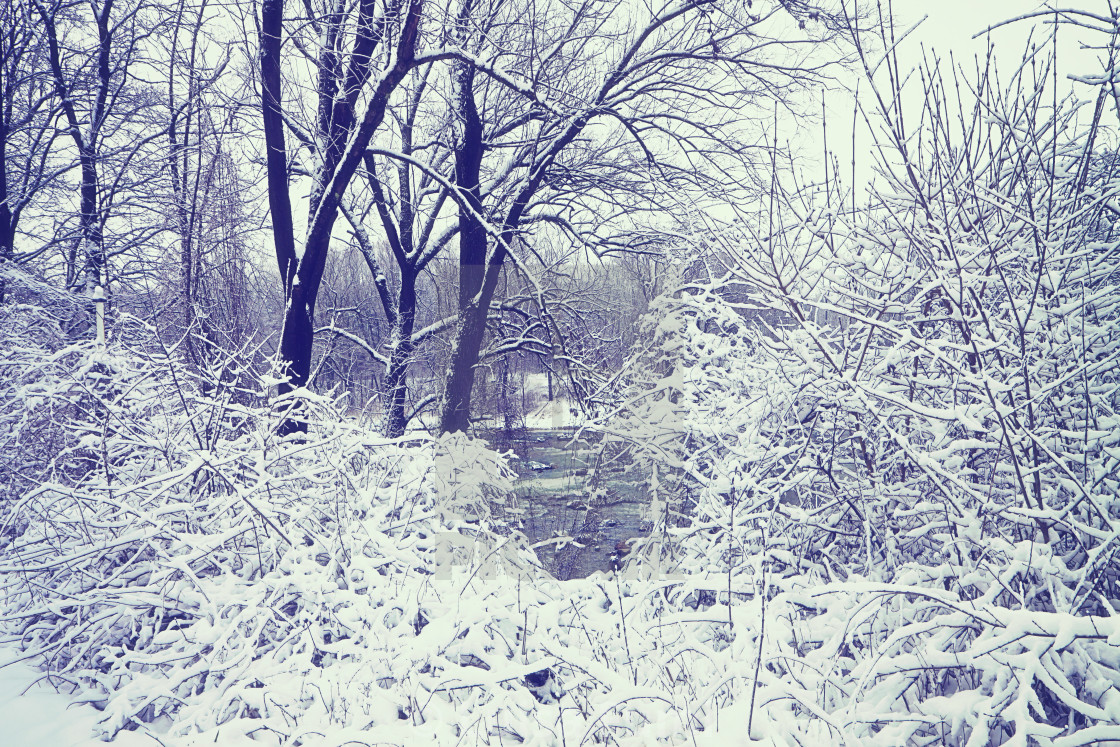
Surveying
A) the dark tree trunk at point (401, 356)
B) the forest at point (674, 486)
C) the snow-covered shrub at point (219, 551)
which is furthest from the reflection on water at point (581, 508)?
the dark tree trunk at point (401, 356)

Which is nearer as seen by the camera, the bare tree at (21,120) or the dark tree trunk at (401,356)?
the bare tree at (21,120)

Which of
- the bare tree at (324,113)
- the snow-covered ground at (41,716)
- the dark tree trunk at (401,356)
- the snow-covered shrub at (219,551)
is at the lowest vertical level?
the snow-covered ground at (41,716)

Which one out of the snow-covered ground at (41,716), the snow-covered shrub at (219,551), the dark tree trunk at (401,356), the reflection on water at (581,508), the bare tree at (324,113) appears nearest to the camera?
the snow-covered ground at (41,716)

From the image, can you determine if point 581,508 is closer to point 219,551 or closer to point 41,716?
point 219,551

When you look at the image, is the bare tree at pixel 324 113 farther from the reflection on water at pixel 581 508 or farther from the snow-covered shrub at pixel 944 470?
the snow-covered shrub at pixel 944 470

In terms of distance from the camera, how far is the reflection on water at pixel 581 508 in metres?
6.21

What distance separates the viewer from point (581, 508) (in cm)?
718

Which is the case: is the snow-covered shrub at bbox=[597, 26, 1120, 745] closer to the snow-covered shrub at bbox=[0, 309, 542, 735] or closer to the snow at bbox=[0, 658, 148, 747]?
the snow-covered shrub at bbox=[0, 309, 542, 735]

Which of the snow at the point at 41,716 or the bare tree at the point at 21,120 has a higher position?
the bare tree at the point at 21,120

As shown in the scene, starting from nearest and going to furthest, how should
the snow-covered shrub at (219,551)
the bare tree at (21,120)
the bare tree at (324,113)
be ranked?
the snow-covered shrub at (219,551), the bare tree at (324,113), the bare tree at (21,120)

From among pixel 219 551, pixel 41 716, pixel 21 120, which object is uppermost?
pixel 21 120

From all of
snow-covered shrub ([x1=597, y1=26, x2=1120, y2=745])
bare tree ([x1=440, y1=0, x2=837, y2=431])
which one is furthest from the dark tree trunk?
snow-covered shrub ([x1=597, y1=26, x2=1120, y2=745])

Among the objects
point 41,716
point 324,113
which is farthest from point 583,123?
point 41,716

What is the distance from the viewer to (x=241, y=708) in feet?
11.4
